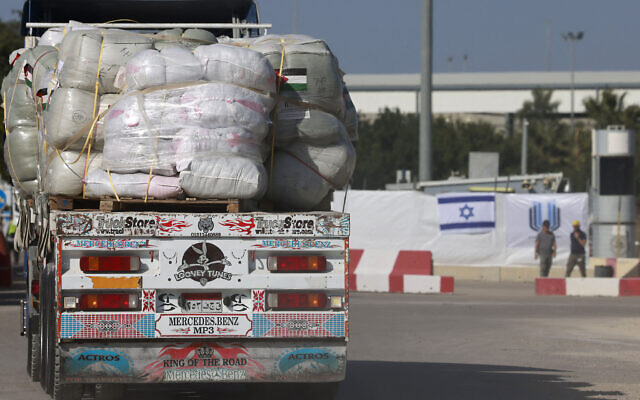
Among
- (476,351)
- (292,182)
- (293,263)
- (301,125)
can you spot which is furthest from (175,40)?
(476,351)

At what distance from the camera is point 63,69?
936 centimetres

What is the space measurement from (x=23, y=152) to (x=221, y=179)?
2.76 metres

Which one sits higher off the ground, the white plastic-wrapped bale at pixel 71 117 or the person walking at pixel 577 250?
the white plastic-wrapped bale at pixel 71 117

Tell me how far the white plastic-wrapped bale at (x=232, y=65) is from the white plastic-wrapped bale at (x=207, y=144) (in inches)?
14.6

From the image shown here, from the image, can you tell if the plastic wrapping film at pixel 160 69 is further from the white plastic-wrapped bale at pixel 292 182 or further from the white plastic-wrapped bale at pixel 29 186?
the white plastic-wrapped bale at pixel 29 186

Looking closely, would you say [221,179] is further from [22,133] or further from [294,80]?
[22,133]

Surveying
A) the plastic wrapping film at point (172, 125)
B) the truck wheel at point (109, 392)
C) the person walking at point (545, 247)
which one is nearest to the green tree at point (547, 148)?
the person walking at point (545, 247)

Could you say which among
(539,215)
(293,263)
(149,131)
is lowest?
(539,215)

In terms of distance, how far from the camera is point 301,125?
9.60 meters

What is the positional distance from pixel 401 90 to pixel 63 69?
93547 millimetres

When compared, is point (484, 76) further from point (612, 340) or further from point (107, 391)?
point (107, 391)

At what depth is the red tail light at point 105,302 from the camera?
8.38 m

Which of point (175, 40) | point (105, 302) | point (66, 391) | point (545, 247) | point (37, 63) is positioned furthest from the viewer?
point (545, 247)

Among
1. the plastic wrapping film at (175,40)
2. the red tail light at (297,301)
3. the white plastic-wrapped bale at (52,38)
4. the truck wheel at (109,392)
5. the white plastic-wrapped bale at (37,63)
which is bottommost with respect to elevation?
the truck wheel at (109,392)
